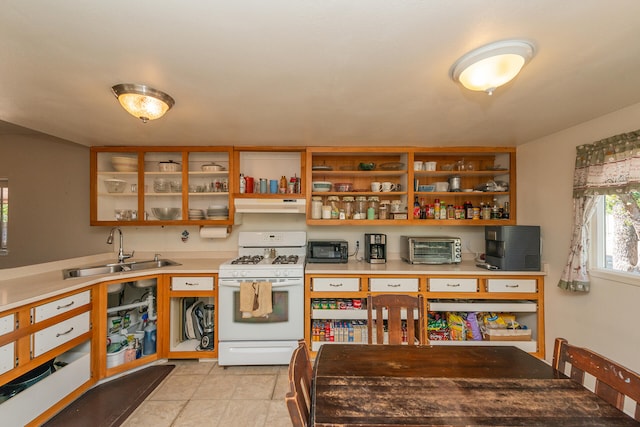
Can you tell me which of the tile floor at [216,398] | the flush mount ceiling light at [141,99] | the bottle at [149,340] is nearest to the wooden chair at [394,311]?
the tile floor at [216,398]

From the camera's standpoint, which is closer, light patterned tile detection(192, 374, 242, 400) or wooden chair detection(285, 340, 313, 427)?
wooden chair detection(285, 340, 313, 427)

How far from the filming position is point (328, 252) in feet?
9.44

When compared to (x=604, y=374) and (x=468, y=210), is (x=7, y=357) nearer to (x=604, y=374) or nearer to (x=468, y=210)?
(x=604, y=374)

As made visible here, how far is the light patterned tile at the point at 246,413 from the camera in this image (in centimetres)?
178

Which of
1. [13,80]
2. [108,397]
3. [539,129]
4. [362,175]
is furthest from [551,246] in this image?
[13,80]

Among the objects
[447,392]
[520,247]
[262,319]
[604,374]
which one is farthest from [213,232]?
[520,247]

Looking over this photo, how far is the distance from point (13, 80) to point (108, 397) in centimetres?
230

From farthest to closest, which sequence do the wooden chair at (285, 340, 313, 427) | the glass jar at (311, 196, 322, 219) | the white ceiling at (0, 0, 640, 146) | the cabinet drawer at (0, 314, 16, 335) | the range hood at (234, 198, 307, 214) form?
the glass jar at (311, 196, 322, 219)
the range hood at (234, 198, 307, 214)
the cabinet drawer at (0, 314, 16, 335)
the white ceiling at (0, 0, 640, 146)
the wooden chair at (285, 340, 313, 427)

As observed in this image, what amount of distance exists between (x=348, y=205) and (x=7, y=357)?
9.23 feet

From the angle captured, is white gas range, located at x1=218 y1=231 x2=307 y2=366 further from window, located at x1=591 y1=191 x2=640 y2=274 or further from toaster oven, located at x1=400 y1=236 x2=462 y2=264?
window, located at x1=591 y1=191 x2=640 y2=274

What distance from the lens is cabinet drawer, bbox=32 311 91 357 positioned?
66.5 inches

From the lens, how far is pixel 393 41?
1.16 meters

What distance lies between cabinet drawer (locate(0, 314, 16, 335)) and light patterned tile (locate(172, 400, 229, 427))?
1.17 metres

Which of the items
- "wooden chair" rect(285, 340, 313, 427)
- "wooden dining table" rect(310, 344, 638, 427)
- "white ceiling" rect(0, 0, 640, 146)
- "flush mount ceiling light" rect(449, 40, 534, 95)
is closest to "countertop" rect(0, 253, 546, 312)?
"wooden dining table" rect(310, 344, 638, 427)
